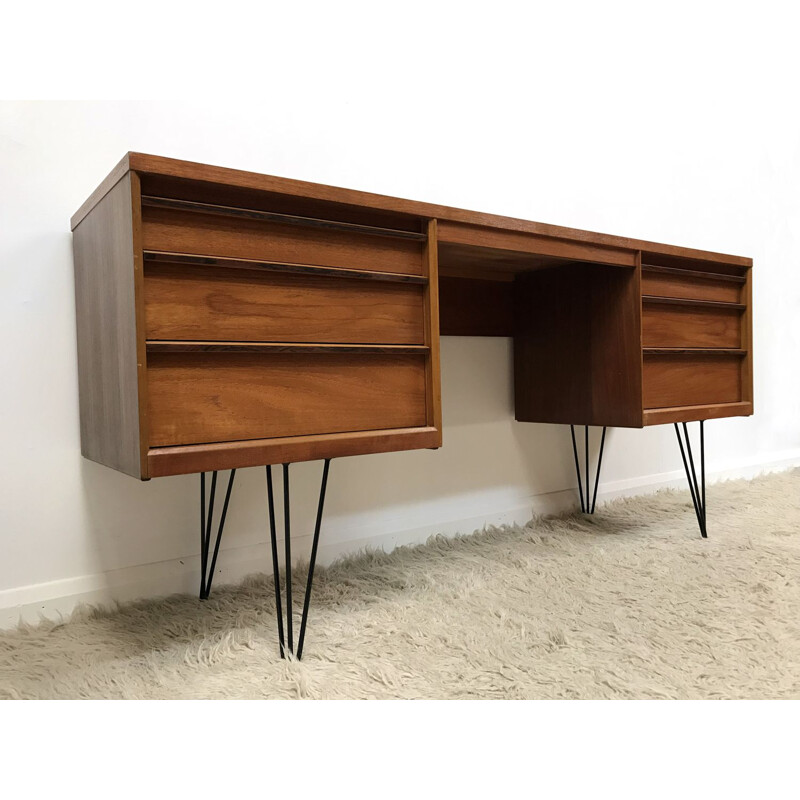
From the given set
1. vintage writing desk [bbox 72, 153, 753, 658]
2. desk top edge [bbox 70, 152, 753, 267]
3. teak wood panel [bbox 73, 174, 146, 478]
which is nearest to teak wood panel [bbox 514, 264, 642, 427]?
vintage writing desk [bbox 72, 153, 753, 658]

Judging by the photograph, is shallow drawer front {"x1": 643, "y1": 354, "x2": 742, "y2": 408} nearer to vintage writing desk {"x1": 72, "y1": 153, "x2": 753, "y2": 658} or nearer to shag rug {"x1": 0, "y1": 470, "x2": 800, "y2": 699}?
vintage writing desk {"x1": 72, "y1": 153, "x2": 753, "y2": 658}

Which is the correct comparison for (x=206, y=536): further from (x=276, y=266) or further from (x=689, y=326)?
(x=689, y=326)

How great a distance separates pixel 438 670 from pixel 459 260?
93 cm

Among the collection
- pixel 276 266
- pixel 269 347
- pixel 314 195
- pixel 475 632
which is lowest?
pixel 475 632

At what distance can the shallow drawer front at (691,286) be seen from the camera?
1598 millimetres

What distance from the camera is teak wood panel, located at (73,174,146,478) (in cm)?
92

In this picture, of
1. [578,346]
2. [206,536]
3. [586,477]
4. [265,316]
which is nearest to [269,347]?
[265,316]

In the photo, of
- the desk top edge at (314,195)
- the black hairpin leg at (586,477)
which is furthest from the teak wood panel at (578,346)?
the black hairpin leg at (586,477)

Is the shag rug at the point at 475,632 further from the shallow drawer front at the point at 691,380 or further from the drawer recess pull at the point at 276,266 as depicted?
the drawer recess pull at the point at 276,266

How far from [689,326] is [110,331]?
53.2 inches

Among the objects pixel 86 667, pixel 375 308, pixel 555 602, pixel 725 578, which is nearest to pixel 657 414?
pixel 725 578

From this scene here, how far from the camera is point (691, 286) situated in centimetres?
168

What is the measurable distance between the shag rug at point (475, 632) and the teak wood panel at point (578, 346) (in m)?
0.36

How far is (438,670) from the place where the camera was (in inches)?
40.7
